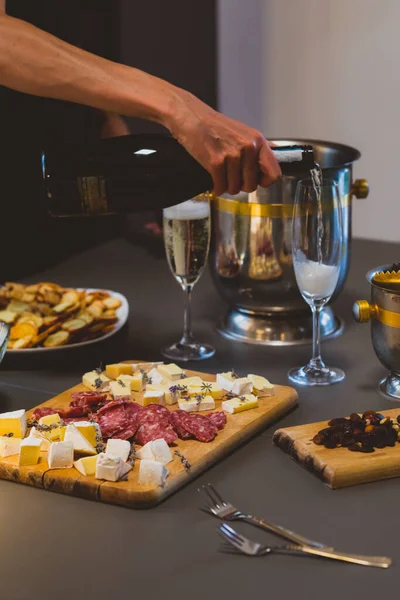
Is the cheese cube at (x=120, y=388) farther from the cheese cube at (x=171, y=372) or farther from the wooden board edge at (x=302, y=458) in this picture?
the wooden board edge at (x=302, y=458)

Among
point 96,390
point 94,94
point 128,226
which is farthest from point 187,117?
point 128,226

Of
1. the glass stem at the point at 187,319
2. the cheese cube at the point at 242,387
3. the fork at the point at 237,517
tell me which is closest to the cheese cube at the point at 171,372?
the cheese cube at the point at 242,387

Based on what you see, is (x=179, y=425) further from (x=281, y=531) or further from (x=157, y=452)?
(x=281, y=531)

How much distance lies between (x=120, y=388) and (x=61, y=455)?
0.27 metres

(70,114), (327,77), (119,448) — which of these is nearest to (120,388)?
(119,448)

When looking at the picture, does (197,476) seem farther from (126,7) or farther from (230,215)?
(126,7)

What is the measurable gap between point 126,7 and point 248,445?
74.3 inches

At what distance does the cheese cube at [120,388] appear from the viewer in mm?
1465

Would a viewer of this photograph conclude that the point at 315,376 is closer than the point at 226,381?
No

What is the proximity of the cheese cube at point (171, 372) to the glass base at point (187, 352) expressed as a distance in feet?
0.56

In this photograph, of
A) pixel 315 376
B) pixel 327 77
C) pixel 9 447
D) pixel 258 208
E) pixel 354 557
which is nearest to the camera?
pixel 354 557

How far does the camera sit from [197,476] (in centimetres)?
125

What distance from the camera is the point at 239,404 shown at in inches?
55.6

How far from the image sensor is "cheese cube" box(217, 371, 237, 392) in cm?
148
